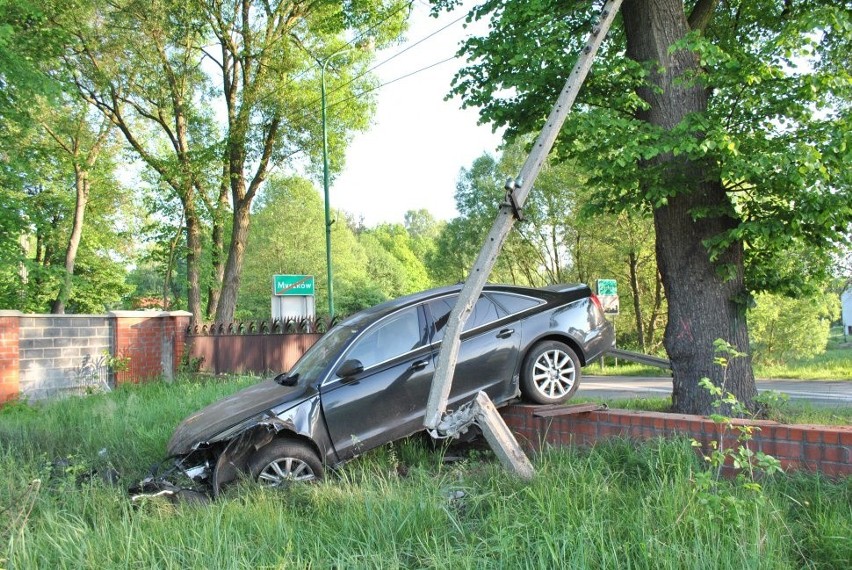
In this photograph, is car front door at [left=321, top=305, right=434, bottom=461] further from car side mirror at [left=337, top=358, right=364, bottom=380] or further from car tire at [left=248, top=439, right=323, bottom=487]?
car tire at [left=248, top=439, right=323, bottom=487]

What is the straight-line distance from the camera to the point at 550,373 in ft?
22.4

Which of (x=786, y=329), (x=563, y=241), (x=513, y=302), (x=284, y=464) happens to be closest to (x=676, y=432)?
(x=513, y=302)

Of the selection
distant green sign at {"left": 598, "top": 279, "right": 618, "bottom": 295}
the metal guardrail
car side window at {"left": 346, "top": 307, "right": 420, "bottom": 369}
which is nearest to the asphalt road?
distant green sign at {"left": 598, "top": 279, "right": 618, "bottom": 295}

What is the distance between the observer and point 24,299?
84.1 feet

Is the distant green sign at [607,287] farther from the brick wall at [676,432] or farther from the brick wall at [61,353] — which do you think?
the brick wall at [676,432]

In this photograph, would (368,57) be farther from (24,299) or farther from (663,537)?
(663,537)

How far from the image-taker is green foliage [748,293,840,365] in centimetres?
2672

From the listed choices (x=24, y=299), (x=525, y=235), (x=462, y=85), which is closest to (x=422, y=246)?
(x=525, y=235)

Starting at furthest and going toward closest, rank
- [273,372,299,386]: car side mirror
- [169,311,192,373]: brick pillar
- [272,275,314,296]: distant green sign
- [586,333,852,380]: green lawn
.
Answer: [586,333,852,380]: green lawn → [272,275,314,296]: distant green sign → [169,311,192,373]: brick pillar → [273,372,299,386]: car side mirror

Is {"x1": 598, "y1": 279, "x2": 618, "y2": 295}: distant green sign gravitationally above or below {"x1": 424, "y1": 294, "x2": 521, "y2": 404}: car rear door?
above

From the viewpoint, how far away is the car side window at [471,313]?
6605mm

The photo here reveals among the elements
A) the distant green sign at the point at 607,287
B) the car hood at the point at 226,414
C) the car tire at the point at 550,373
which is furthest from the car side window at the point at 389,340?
the distant green sign at the point at 607,287

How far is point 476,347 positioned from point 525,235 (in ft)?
96.0

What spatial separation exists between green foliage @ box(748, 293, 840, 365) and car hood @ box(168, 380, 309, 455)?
2432 centimetres
